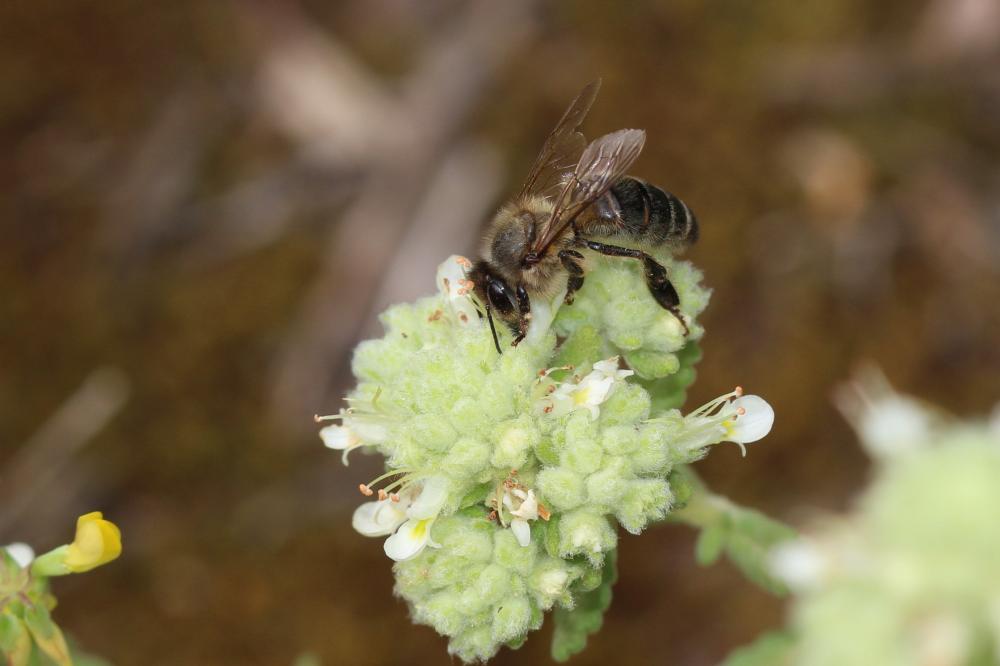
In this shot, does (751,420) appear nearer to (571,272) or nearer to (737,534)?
(737,534)

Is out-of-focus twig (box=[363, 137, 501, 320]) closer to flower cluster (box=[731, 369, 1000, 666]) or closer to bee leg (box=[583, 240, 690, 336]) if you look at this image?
bee leg (box=[583, 240, 690, 336])

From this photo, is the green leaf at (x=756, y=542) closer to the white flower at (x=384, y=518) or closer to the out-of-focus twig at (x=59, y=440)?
the white flower at (x=384, y=518)

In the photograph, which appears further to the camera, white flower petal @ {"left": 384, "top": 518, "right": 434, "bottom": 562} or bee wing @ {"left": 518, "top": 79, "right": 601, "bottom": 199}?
bee wing @ {"left": 518, "top": 79, "right": 601, "bottom": 199}

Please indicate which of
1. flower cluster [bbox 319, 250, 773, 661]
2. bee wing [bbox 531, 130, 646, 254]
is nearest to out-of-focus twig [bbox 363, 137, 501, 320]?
bee wing [bbox 531, 130, 646, 254]

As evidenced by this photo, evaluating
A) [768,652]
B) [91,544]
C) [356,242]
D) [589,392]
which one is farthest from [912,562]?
[356,242]

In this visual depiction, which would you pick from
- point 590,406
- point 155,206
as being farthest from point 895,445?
point 155,206

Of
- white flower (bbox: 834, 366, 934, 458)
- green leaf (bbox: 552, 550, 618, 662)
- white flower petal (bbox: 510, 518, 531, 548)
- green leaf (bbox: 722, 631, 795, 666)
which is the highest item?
white flower petal (bbox: 510, 518, 531, 548)
